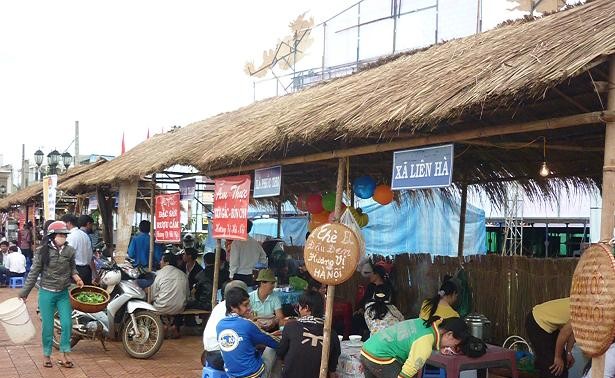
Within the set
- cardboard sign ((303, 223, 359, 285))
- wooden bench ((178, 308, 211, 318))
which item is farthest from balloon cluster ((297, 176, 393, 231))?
wooden bench ((178, 308, 211, 318))

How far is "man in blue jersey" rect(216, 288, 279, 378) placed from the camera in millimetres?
5777

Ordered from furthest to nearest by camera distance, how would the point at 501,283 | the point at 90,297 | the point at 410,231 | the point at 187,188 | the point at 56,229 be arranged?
the point at 410,231 < the point at 187,188 < the point at 90,297 < the point at 501,283 < the point at 56,229

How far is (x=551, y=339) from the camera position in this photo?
6301 mm

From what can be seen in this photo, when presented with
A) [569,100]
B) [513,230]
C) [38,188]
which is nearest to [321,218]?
[569,100]

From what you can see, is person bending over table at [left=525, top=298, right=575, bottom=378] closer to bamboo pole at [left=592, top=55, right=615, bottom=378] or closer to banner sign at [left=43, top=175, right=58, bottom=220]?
bamboo pole at [left=592, top=55, right=615, bottom=378]

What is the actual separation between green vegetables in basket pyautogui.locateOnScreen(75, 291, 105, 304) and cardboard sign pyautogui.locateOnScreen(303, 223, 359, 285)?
4.02 metres

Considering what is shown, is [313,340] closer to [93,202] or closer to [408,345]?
[408,345]

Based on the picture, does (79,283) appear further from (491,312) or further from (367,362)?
(491,312)

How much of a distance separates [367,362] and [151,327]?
15.5 feet

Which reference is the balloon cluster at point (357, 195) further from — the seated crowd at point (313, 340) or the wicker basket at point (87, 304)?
the wicker basket at point (87, 304)

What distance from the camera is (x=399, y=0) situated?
51.7 feet

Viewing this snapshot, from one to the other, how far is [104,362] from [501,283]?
5387 millimetres

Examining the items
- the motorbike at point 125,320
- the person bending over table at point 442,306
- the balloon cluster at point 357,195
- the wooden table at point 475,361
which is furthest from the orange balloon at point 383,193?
the motorbike at point 125,320

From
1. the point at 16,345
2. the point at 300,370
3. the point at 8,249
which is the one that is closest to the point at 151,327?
the point at 16,345
